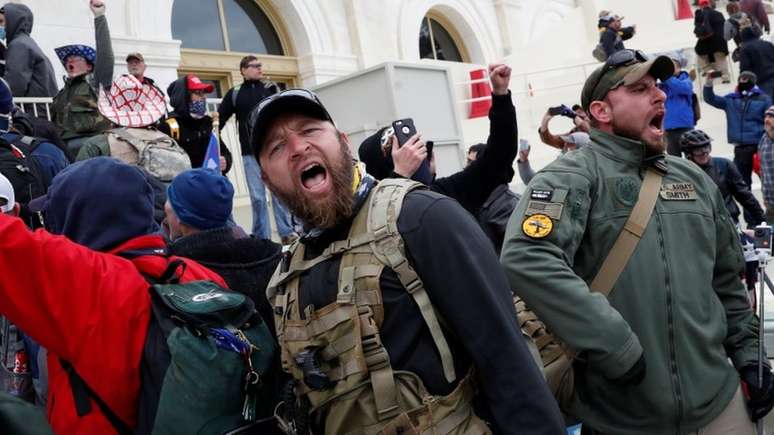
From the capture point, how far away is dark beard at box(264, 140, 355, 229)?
1962 mm

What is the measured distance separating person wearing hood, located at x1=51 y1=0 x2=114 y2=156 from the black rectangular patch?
15.3 ft

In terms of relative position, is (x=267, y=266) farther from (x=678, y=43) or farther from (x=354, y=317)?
(x=678, y=43)

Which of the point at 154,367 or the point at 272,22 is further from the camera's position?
the point at 272,22

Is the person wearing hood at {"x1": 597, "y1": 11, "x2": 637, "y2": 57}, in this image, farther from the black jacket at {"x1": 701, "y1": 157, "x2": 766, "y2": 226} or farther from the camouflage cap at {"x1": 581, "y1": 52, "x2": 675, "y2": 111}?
the camouflage cap at {"x1": 581, "y1": 52, "x2": 675, "y2": 111}

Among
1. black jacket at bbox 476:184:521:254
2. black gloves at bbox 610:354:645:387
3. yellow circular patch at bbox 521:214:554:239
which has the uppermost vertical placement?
yellow circular patch at bbox 521:214:554:239

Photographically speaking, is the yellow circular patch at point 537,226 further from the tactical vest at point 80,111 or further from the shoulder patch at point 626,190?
the tactical vest at point 80,111

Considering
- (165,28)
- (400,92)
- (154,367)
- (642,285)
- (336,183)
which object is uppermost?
(165,28)

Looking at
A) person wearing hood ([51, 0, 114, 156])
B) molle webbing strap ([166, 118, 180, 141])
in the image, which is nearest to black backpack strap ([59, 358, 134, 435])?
person wearing hood ([51, 0, 114, 156])

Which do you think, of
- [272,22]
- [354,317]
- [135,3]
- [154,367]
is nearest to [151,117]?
[154,367]

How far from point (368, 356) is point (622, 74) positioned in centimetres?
168

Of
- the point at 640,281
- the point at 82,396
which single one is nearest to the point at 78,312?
the point at 82,396

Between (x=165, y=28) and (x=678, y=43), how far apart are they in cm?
1363

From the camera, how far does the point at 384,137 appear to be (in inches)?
152

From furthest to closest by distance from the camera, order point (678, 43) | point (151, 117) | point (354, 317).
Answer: point (678, 43)
point (151, 117)
point (354, 317)
